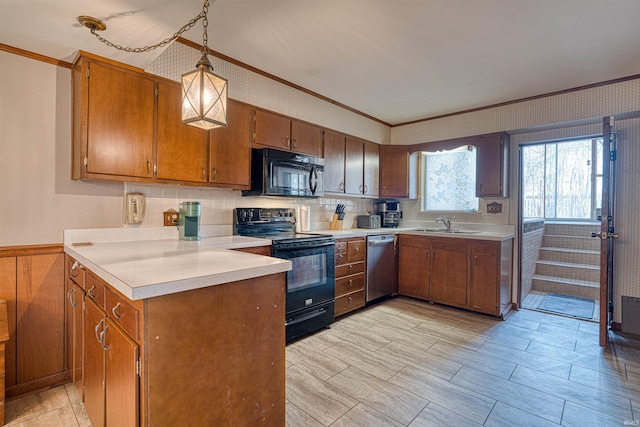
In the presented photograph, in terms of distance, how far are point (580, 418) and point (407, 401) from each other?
970mm

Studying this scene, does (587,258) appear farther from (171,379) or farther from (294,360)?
(171,379)

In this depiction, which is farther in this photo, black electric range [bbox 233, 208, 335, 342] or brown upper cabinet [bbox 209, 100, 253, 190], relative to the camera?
black electric range [bbox 233, 208, 335, 342]

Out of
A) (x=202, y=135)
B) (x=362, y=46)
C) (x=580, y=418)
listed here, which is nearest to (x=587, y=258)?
(x=580, y=418)

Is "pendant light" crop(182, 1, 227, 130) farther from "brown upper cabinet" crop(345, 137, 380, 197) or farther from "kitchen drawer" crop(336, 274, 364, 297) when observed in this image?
"brown upper cabinet" crop(345, 137, 380, 197)

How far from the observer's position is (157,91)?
7.64 feet

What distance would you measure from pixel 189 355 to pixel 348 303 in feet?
8.16

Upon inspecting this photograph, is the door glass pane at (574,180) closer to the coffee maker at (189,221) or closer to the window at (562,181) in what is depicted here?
the window at (562,181)

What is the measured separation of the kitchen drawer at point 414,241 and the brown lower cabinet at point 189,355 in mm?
2891

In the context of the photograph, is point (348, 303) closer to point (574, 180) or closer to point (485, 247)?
point (485, 247)

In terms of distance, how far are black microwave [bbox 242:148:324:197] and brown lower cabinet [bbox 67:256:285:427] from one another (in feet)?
5.15

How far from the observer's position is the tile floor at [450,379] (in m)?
1.82

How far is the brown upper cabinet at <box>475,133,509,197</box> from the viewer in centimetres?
375

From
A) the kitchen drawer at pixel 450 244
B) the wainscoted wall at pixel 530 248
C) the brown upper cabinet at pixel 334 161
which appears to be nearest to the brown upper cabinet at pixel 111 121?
the brown upper cabinet at pixel 334 161

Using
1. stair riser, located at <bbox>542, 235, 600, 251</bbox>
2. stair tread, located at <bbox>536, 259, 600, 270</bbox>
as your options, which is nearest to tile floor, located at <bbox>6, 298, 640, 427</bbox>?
stair tread, located at <bbox>536, 259, 600, 270</bbox>
